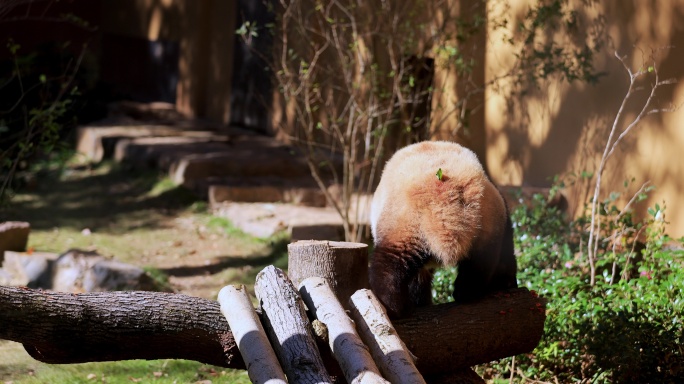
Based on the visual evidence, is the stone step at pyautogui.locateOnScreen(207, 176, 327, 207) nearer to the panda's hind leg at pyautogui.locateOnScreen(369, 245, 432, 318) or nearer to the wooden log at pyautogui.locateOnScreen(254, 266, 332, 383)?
the panda's hind leg at pyautogui.locateOnScreen(369, 245, 432, 318)

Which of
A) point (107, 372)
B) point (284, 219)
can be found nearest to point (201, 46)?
point (284, 219)

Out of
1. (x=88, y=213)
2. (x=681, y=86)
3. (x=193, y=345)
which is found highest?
(x=681, y=86)

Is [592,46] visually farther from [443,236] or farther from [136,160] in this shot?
[136,160]

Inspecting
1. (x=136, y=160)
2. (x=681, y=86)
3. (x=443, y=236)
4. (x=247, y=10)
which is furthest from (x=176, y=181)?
(x=443, y=236)

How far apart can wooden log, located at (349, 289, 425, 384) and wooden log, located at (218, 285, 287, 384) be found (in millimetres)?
464

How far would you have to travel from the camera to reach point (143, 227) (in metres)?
9.36

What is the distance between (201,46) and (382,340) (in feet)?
39.0

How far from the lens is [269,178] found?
10.4 metres

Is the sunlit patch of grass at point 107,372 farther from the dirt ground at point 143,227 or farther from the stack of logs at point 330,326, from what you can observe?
the dirt ground at point 143,227

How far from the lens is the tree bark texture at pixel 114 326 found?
327 cm

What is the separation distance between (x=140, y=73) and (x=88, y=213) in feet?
26.5

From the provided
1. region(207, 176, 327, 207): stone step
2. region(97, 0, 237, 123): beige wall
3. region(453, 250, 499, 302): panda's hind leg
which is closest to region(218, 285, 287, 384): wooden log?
region(453, 250, 499, 302): panda's hind leg

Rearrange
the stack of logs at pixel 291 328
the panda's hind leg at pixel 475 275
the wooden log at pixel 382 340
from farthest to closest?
the panda's hind leg at pixel 475 275, the wooden log at pixel 382 340, the stack of logs at pixel 291 328

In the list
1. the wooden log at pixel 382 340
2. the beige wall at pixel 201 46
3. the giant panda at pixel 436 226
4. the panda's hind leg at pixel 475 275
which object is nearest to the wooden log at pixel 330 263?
the giant panda at pixel 436 226
